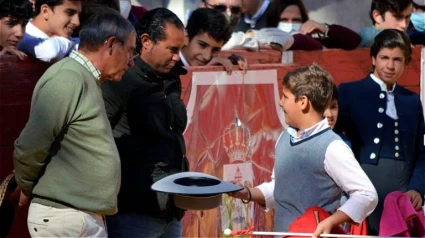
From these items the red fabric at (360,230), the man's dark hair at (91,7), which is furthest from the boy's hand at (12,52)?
the red fabric at (360,230)

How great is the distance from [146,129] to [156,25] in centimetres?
45

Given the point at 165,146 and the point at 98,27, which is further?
the point at 165,146

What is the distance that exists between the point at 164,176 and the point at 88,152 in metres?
0.52

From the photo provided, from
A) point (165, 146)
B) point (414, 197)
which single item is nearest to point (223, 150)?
point (414, 197)

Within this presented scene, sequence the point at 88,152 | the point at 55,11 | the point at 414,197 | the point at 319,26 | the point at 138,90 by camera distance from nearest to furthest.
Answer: the point at 88,152, the point at 138,90, the point at 55,11, the point at 414,197, the point at 319,26

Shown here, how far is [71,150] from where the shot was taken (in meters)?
4.47

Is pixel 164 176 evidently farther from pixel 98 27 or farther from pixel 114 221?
pixel 98 27

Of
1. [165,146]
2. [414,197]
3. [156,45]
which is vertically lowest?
[414,197]

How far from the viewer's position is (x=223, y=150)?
6.59 meters

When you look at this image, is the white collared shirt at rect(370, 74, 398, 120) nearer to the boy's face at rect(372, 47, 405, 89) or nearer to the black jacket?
the boy's face at rect(372, 47, 405, 89)

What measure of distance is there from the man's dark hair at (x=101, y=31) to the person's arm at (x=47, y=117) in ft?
0.64

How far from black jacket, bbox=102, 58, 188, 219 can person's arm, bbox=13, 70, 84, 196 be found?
43 cm

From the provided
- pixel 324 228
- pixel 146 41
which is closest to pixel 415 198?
pixel 324 228

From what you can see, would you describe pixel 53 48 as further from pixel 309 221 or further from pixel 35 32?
pixel 309 221
